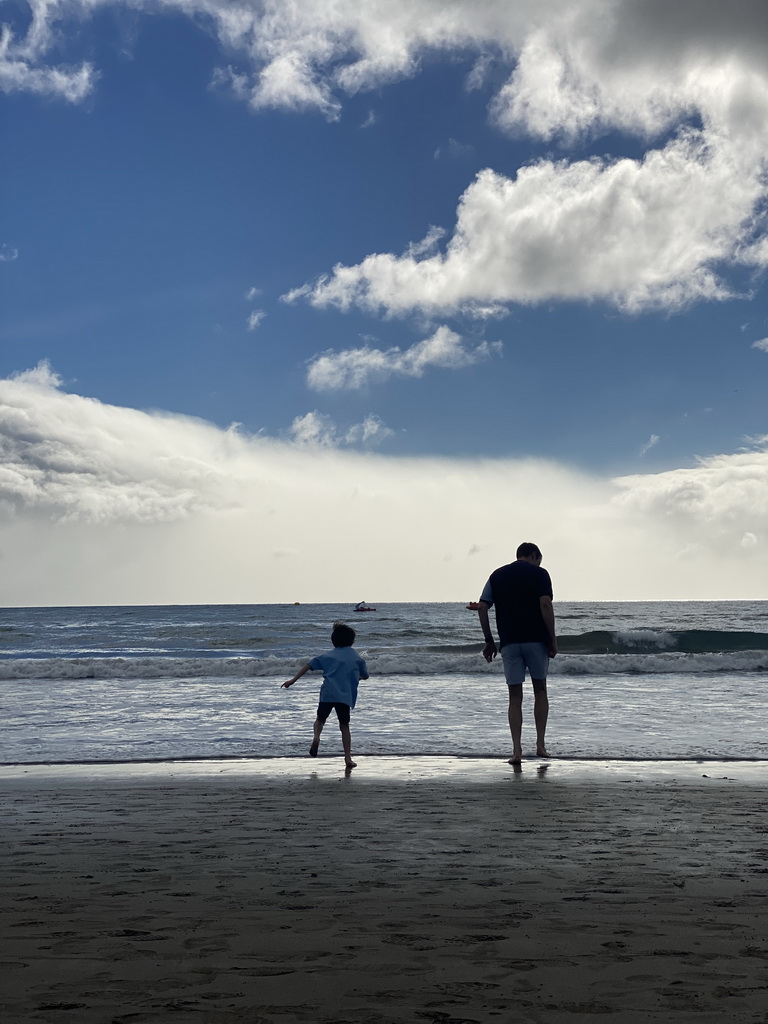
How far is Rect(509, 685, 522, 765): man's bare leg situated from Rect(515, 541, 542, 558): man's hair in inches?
49.8

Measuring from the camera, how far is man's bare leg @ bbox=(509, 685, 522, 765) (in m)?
7.84

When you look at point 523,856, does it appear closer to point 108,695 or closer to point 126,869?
point 126,869

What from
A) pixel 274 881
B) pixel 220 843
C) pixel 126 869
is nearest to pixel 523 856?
pixel 274 881

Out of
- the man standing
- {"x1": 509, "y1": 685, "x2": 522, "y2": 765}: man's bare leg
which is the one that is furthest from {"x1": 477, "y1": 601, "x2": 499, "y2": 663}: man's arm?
{"x1": 509, "y1": 685, "x2": 522, "y2": 765}: man's bare leg

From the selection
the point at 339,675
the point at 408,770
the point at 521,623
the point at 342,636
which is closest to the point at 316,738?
the point at 339,675

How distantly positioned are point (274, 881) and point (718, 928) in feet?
6.27

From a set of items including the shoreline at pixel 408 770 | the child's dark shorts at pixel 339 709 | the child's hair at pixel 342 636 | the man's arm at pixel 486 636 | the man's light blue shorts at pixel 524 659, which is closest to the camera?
the shoreline at pixel 408 770

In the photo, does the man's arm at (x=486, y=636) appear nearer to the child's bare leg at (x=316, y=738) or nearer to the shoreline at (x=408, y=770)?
the shoreline at (x=408, y=770)

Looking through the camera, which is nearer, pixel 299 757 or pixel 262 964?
pixel 262 964

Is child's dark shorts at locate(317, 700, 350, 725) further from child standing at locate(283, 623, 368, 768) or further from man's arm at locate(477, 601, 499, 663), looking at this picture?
man's arm at locate(477, 601, 499, 663)

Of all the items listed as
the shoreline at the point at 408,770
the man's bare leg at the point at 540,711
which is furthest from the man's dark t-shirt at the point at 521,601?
the shoreline at the point at 408,770

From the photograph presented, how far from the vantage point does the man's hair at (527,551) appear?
818 cm

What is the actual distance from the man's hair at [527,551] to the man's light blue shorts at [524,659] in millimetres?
859

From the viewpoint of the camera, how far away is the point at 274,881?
3.89 meters
